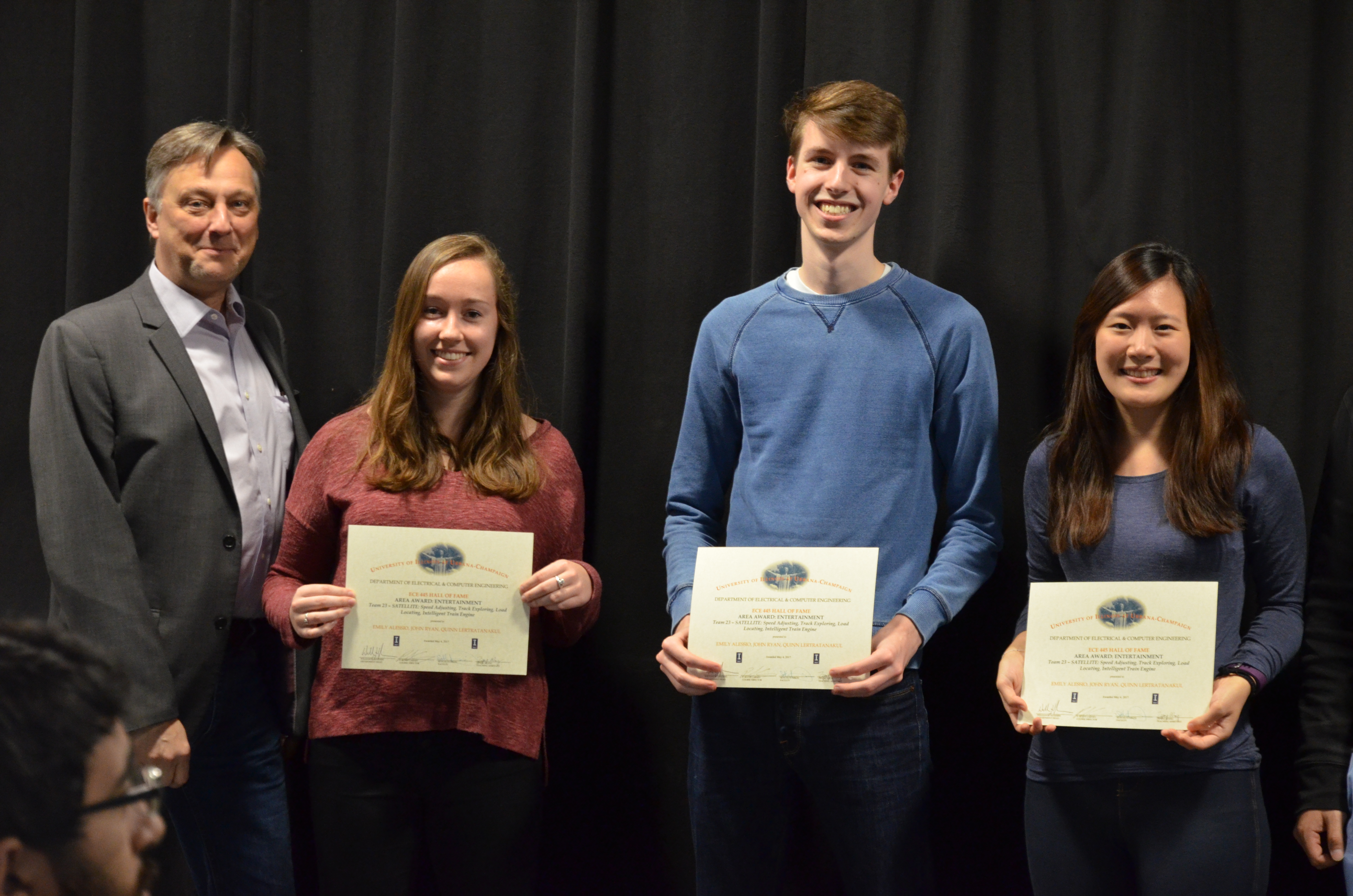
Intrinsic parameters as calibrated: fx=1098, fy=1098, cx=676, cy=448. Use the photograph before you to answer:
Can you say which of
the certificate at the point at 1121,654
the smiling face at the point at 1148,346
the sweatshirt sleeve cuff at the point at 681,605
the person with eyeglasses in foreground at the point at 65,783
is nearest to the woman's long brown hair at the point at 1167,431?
the smiling face at the point at 1148,346

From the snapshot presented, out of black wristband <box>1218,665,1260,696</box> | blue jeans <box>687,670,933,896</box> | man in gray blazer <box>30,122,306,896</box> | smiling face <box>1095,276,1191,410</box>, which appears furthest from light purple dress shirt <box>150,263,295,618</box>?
black wristband <box>1218,665,1260,696</box>

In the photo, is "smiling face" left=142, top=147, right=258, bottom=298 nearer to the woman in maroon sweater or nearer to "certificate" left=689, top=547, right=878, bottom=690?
the woman in maroon sweater

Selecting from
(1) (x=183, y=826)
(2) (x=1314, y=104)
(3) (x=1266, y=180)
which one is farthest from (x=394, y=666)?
(2) (x=1314, y=104)

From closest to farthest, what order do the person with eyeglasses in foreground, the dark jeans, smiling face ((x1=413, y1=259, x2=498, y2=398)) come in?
the person with eyeglasses in foreground → the dark jeans → smiling face ((x1=413, y1=259, x2=498, y2=398))

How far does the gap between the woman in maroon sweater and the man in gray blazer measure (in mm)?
173

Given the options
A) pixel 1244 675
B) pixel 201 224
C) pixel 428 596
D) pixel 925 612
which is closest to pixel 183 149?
pixel 201 224

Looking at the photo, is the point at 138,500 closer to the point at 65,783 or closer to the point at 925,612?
the point at 925,612

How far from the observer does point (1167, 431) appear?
6.38 feet

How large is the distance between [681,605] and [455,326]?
0.68 metres

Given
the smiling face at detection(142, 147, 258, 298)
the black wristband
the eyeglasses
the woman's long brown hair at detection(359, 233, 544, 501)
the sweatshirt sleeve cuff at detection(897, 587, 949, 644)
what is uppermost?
the smiling face at detection(142, 147, 258, 298)

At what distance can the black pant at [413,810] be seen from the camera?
1.97m

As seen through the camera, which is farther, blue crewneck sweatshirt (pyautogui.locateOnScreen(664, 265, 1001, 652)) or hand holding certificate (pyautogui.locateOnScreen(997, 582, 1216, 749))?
blue crewneck sweatshirt (pyautogui.locateOnScreen(664, 265, 1001, 652))

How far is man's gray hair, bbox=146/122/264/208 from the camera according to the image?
2266 millimetres

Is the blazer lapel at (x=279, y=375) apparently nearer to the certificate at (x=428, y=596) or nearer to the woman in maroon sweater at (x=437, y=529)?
the woman in maroon sweater at (x=437, y=529)
